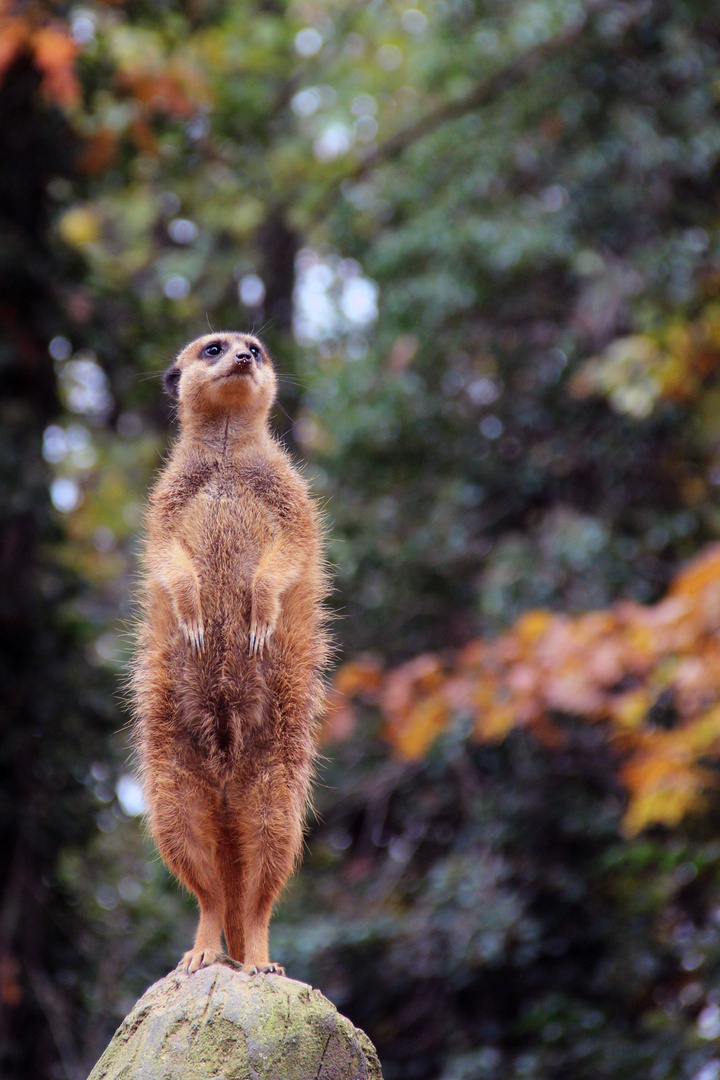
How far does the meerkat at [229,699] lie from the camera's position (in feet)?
10.5

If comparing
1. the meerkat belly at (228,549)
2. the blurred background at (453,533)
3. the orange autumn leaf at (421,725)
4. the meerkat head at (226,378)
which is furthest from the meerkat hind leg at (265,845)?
the orange autumn leaf at (421,725)

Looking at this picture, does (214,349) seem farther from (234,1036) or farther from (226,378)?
(234,1036)

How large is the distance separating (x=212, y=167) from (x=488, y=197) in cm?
362

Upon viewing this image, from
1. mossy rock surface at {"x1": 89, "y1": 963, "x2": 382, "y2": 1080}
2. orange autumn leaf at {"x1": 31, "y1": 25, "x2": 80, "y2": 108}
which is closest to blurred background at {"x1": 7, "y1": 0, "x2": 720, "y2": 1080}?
orange autumn leaf at {"x1": 31, "y1": 25, "x2": 80, "y2": 108}

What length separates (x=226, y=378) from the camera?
366 centimetres

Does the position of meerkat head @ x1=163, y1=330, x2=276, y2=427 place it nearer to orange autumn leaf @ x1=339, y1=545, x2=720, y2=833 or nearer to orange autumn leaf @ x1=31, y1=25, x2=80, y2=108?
orange autumn leaf @ x1=339, y1=545, x2=720, y2=833

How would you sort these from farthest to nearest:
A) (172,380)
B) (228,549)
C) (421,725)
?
(421,725), (172,380), (228,549)

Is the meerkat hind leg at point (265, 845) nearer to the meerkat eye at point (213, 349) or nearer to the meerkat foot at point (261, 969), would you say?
the meerkat foot at point (261, 969)

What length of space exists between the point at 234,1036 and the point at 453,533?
7.35m

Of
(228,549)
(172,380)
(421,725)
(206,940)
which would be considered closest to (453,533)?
(421,725)

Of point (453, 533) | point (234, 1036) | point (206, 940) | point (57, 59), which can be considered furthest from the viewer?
point (453, 533)

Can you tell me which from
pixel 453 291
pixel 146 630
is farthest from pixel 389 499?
pixel 146 630

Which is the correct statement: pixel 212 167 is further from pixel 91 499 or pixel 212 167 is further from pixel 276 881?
pixel 276 881

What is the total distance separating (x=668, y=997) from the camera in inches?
342
